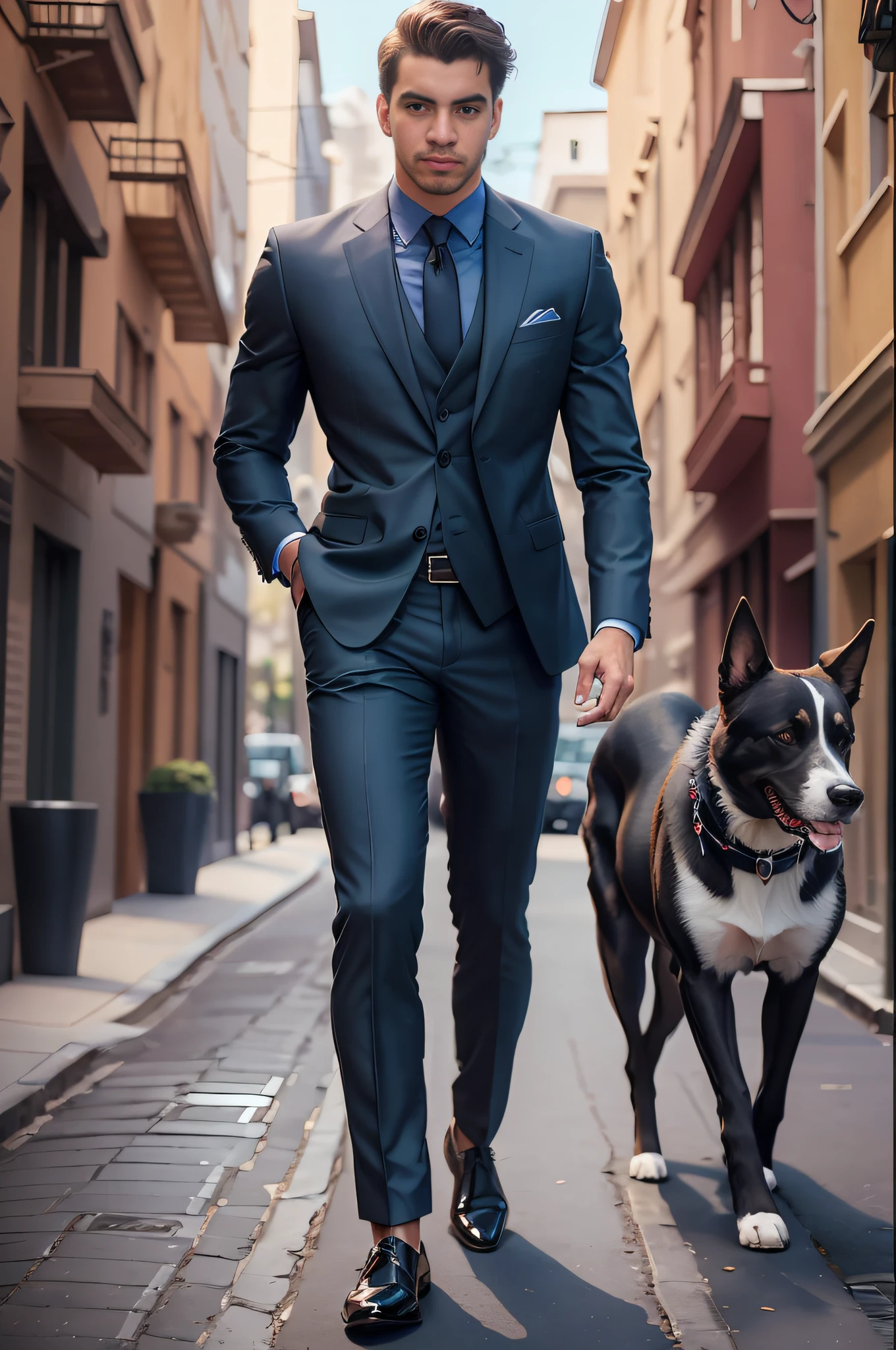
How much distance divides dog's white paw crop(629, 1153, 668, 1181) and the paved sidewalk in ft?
6.51

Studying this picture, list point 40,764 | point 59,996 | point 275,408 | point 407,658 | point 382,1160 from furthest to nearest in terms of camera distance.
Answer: point 40,764 < point 59,996 < point 275,408 < point 407,658 < point 382,1160

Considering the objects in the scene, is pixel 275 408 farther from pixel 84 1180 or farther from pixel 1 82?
pixel 1 82

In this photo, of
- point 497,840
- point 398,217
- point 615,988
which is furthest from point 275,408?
point 615,988

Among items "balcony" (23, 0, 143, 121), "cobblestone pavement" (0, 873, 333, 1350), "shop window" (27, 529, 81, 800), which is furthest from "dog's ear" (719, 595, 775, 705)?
"shop window" (27, 529, 81, 800)

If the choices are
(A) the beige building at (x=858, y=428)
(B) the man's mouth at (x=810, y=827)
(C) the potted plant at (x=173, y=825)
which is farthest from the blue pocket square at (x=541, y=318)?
(C) the potted plant at (x=173, y=825)

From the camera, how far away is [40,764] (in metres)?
11.9

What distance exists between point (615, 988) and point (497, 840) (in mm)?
1141

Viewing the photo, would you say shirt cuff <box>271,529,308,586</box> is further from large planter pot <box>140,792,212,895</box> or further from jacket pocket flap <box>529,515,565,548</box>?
large planter pot <box>140,792,212,895</box>

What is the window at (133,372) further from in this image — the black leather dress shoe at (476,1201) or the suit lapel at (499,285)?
the black leather dress shoe at (476,1201)

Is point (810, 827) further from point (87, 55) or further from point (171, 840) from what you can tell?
point (171, 840)

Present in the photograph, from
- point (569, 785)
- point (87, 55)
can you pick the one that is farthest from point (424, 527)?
point (569, 785)

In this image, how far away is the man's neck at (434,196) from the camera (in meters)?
3.35

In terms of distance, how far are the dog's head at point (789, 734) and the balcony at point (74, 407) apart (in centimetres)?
736

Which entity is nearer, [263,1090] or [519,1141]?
[519,1141]
